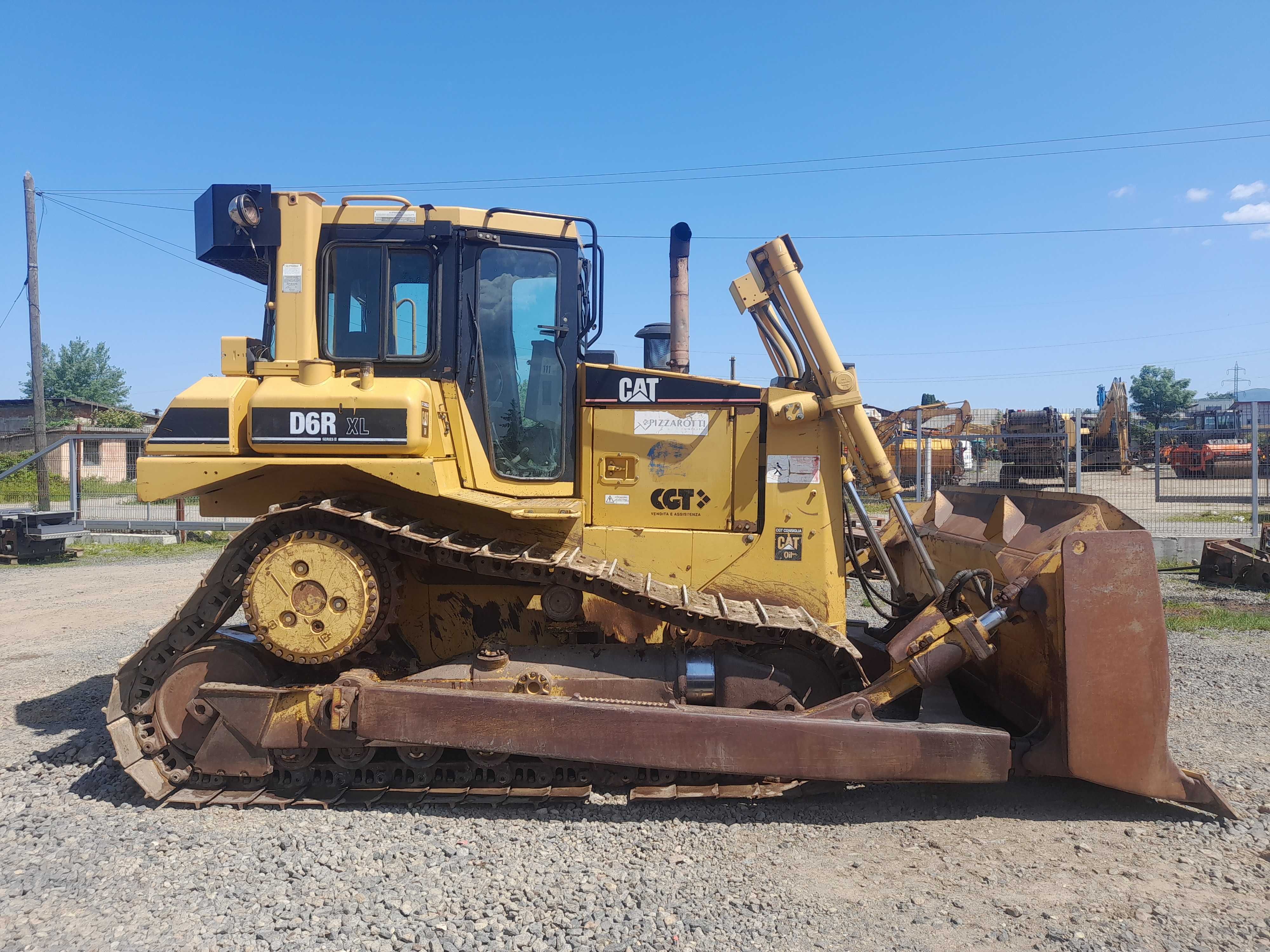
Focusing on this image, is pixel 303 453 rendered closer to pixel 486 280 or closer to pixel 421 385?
pixel 421 385

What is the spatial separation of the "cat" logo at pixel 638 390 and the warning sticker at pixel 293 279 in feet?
6.65

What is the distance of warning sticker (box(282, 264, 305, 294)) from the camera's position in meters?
4.77

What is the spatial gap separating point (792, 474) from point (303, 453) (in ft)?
9.69

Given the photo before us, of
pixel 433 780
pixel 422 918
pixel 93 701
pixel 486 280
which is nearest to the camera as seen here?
pixel 422 918

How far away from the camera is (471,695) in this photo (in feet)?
13.9

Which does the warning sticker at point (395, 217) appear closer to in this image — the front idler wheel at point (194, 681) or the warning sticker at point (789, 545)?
the front idler wheel at point (194, 681)

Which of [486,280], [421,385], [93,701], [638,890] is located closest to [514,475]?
[421,385]

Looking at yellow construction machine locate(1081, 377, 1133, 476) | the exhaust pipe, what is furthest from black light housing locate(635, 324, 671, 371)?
yellow construction machine locate(1081, 377, 1133, 476)

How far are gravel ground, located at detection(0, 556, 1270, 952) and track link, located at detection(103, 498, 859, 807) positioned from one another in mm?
111

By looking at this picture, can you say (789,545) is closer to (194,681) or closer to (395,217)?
(395,217)

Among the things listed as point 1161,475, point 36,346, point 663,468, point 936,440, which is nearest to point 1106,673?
point 663,468

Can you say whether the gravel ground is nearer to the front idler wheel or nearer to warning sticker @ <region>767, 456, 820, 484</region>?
the front idler wheel

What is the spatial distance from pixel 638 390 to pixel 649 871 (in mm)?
2764

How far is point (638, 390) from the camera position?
16.5ft
